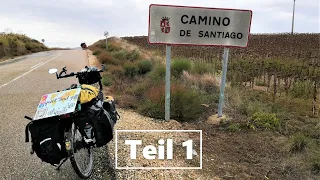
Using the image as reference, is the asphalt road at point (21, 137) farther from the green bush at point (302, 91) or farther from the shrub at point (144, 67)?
the green bush at point (302, 91)

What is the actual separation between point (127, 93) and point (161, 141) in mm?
3724

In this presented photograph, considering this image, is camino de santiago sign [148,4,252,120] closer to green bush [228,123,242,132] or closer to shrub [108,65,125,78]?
green bush [228,123,242,132]

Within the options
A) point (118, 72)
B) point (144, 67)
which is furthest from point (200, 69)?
point (118, 72)

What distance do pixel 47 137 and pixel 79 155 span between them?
0.60m

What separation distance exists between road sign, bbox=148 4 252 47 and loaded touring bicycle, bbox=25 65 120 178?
9.15ft

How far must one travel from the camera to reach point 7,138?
507cm

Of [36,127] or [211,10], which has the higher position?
[211,10]

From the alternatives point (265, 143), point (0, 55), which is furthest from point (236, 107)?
point (0, 55)

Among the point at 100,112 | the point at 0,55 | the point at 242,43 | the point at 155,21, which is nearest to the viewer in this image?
the point at 100,112

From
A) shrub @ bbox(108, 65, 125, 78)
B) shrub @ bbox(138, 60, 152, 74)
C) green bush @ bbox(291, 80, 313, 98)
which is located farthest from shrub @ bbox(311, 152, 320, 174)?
shrub @ bbox(138, 60, 152, 74)

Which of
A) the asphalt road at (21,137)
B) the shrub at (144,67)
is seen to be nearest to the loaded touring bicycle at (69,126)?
the asphalt road at (21,137)

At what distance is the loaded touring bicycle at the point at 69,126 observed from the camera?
305 cm

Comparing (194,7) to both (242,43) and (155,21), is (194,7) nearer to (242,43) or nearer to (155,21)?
(155,21)

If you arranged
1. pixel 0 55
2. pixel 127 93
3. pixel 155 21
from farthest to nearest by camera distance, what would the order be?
pixel 0 55 < pixel 127 93 < pixel 155 21
